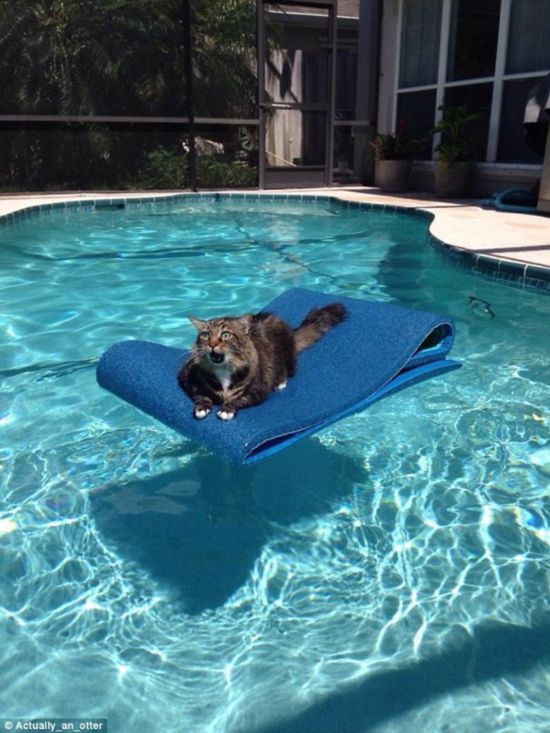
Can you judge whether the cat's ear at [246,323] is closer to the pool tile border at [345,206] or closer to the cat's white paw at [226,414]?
the cat's white paw at [226,414]

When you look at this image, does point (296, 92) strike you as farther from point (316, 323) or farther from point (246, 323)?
point (246, 323)

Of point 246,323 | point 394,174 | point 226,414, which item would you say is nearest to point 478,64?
point 394,174

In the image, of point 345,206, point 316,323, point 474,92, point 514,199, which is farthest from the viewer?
point 345,206

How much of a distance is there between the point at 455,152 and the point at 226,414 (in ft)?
35.9

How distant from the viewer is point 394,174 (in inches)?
552

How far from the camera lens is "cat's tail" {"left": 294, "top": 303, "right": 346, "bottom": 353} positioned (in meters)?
3.68

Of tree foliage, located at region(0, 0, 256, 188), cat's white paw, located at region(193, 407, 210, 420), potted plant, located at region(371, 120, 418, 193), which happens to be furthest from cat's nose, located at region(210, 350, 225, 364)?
tree foliage, located at region(0, 0, 256, 188)

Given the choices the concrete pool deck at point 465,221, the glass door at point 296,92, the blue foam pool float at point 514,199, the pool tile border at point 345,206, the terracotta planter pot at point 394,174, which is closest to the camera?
the pool tile border at point 345,206

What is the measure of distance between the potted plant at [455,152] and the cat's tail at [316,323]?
9340 millimetres

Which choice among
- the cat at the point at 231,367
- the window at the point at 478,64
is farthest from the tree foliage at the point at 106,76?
the cat at the point at 231,367

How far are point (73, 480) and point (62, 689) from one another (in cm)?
143

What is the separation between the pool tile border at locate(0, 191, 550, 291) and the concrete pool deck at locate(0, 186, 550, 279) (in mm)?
31

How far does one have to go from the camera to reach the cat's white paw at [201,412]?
8.71ft

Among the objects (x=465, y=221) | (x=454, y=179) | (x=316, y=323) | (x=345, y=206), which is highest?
(x=454, y=179)
